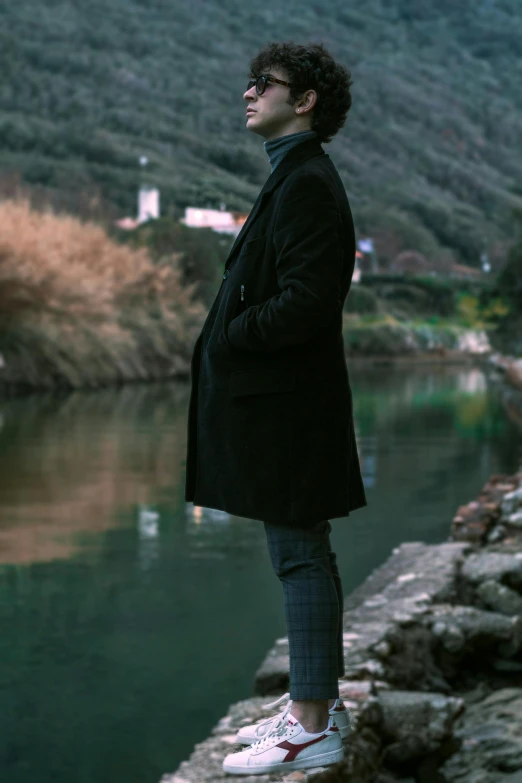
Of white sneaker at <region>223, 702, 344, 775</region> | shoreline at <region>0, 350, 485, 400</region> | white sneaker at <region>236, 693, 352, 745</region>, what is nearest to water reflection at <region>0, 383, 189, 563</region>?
shoreline at <region>0, 350, 485, 400</region>

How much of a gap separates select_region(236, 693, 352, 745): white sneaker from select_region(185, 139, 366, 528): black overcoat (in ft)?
1.13

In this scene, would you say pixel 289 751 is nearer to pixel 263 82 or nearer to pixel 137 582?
pixel 263 82

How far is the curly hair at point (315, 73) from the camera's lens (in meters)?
2.01

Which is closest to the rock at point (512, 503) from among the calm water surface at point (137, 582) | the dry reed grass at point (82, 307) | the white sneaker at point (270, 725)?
the calm water surface at point (137, 582)

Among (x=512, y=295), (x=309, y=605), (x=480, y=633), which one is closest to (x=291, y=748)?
(x=309, y=605)

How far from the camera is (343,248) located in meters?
2.00

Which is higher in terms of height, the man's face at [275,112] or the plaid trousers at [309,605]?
the man's face at [275,112]

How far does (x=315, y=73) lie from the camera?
2.01 m

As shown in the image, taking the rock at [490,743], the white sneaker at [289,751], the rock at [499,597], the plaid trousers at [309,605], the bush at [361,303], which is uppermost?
the bush at [361,303]

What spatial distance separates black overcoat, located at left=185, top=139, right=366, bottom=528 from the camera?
190 cm

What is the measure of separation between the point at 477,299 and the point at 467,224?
5.03 m

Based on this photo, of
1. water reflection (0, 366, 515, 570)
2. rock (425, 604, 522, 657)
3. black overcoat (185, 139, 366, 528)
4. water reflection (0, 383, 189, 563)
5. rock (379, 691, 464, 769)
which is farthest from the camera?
water reflection (0, 366, 515, 570)

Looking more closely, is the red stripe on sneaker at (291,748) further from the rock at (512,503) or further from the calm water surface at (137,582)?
the rock at (512,503)

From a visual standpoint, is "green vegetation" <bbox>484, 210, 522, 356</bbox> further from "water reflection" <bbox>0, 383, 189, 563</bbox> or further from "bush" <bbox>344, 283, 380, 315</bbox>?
→ "water reflection" <bbox>0, 383, 189, 563</bbox>
